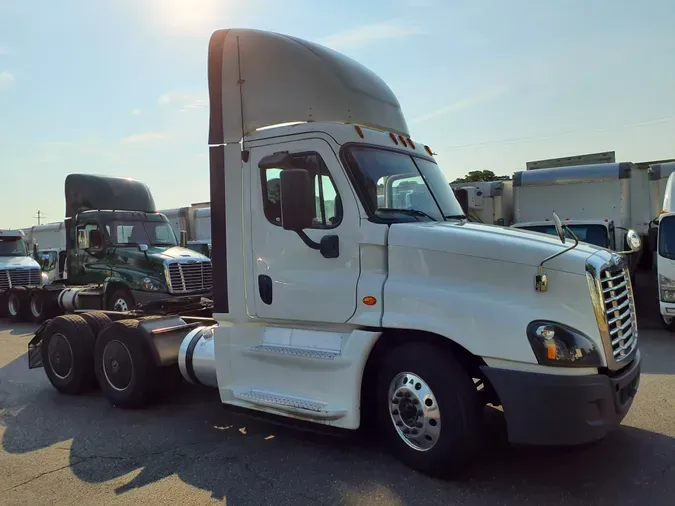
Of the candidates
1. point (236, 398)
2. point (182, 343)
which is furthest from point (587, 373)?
point (182, 343)

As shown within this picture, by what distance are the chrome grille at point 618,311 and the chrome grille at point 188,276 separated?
8504 millimetres

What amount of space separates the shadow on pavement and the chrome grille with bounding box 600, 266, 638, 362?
925 millimetres

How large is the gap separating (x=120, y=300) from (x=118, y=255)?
979mm

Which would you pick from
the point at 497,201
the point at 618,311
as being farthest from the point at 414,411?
the point at 497,201

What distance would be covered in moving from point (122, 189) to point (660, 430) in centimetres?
1157

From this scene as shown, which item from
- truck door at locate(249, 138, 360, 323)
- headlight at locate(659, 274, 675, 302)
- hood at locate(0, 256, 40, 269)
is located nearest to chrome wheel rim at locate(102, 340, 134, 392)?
truck door at locate(249, 138, 360, 323)

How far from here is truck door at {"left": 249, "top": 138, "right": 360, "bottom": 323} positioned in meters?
4.38

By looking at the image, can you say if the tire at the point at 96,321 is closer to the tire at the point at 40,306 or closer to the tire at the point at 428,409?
the tire at the point at 428,409

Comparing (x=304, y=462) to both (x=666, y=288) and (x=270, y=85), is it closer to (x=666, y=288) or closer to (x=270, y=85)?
(x=270, y=85)

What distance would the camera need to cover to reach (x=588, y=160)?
590 inches

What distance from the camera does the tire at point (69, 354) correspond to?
6609 millimetres

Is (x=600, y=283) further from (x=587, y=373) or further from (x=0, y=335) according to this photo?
(x=0, y=335)

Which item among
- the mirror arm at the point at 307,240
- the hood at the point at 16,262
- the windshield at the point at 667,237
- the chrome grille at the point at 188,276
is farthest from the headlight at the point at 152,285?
the windshield at the point at 667,237

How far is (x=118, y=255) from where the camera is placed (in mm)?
12086
